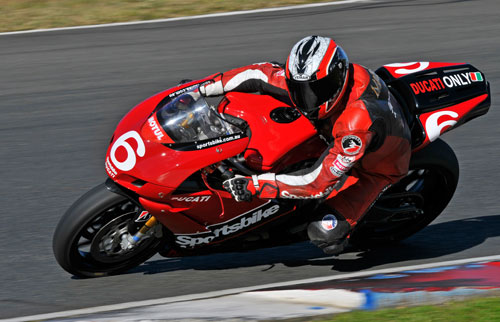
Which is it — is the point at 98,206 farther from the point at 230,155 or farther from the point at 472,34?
the point at 472,34

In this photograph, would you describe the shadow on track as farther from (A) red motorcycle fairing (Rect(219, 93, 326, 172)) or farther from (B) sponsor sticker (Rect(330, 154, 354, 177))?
(B) sponsor sticker (Rect(330, 154, 354, 177))

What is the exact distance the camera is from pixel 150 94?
8984 mm

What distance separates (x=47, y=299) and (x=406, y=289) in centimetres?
212

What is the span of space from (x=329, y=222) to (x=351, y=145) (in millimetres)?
661

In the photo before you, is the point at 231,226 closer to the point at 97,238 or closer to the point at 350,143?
the point at 97,238

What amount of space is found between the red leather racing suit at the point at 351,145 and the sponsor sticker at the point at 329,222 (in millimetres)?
70

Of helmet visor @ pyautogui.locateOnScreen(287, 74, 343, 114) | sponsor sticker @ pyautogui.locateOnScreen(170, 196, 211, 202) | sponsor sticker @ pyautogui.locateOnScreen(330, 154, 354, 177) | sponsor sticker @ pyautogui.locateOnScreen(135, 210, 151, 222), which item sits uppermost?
helmet visor @ pyautogui.locateOnScreen(287, 74, 343, 114)

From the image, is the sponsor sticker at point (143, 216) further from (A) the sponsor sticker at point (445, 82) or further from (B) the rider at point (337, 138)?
(A) the sponsor sticker at point (445, 82)

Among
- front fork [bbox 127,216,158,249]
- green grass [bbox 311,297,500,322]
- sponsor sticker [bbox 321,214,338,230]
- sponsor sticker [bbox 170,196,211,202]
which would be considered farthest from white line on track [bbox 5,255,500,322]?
green grass [bbox 311,297,500,322]

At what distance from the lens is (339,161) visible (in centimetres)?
462

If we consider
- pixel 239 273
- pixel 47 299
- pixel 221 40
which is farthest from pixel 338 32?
pixel 47 299

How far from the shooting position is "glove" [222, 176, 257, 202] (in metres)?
4.57

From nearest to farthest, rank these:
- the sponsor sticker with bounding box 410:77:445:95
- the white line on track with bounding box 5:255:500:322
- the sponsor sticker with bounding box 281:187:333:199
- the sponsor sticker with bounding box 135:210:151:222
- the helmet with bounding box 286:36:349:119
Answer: the helmet with bounding box 286:36:349:119, the white line on track with bounding box 5:255:500:322, the sponsor sticker with bounding box 281:187:333:199, the sponsor sticker with bounding box 135:210:151:222, the sponsor sticker with bounding box 410:77:445:95

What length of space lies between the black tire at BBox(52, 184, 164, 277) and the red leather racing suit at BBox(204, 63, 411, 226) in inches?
34.9
